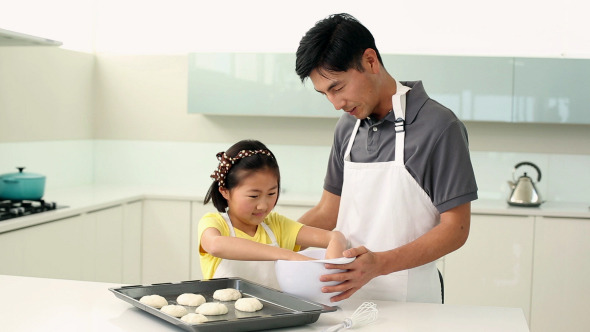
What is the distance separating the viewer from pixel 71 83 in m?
4.66

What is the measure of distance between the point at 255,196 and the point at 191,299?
47 cm

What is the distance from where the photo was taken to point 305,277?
1.60 metres

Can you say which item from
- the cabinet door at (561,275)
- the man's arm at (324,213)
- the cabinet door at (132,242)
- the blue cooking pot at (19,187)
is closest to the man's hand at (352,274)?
the man's arm at (324,213)

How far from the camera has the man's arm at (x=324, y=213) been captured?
2.38m

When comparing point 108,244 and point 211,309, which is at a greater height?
point 211,309

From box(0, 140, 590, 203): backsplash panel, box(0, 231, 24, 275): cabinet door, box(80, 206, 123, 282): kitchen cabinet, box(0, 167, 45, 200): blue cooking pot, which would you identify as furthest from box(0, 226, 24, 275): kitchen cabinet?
box(0, 140, 590, 203): backsplash panel

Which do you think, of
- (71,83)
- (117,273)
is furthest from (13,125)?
(117,273)

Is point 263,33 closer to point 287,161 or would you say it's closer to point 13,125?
point 287,161

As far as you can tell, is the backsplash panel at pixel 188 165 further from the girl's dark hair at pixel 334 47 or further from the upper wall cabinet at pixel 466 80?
the girl's dark hair at pixel 334 47

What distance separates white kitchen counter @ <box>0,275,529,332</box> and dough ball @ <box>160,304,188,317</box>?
0.10 ft

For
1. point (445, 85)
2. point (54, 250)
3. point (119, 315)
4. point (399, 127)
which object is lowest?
point (54, 250)

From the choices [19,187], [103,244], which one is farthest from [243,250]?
[103,244]

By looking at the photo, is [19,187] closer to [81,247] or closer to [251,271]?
[81,247]

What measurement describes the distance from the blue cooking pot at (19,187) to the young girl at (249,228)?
5.58 ft
